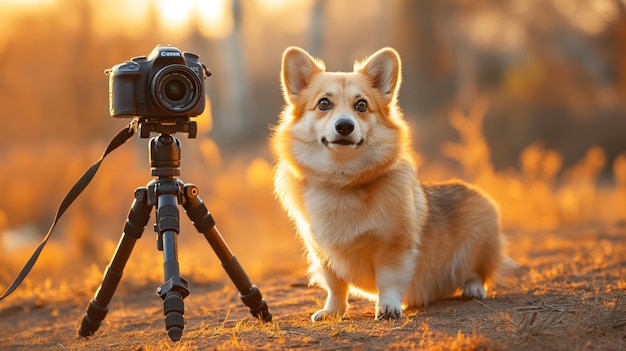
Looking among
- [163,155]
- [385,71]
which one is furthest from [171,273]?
[385,71]

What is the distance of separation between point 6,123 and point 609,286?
11643mm

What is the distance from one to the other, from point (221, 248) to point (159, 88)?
3.05 feet

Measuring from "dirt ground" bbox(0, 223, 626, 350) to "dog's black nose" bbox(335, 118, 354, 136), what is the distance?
105cm

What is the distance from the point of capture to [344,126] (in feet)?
12.6

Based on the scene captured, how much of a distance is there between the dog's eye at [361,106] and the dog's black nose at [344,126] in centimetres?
33

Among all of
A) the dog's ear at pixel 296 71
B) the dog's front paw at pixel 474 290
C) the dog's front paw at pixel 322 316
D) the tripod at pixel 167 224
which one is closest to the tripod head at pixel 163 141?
the tripod at pixel 167 224

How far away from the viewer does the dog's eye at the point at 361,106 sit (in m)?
4.16

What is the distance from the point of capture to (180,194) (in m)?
3.65

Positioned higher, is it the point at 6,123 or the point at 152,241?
the point at 6,123

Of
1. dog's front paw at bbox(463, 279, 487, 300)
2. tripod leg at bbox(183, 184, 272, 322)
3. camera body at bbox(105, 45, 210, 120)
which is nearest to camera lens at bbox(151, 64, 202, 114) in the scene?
camera body at bbox(105, 45, 210, 120)

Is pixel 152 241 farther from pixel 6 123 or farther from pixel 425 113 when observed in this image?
pixel 425 113

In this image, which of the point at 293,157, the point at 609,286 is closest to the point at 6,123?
the point at 293,157

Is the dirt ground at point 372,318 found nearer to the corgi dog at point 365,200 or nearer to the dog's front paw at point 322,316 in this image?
the dog's front paw at point 322,316

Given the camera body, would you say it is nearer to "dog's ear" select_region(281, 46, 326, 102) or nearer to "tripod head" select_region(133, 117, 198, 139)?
"tripod head" select_region(133, 117, 198, 139)
